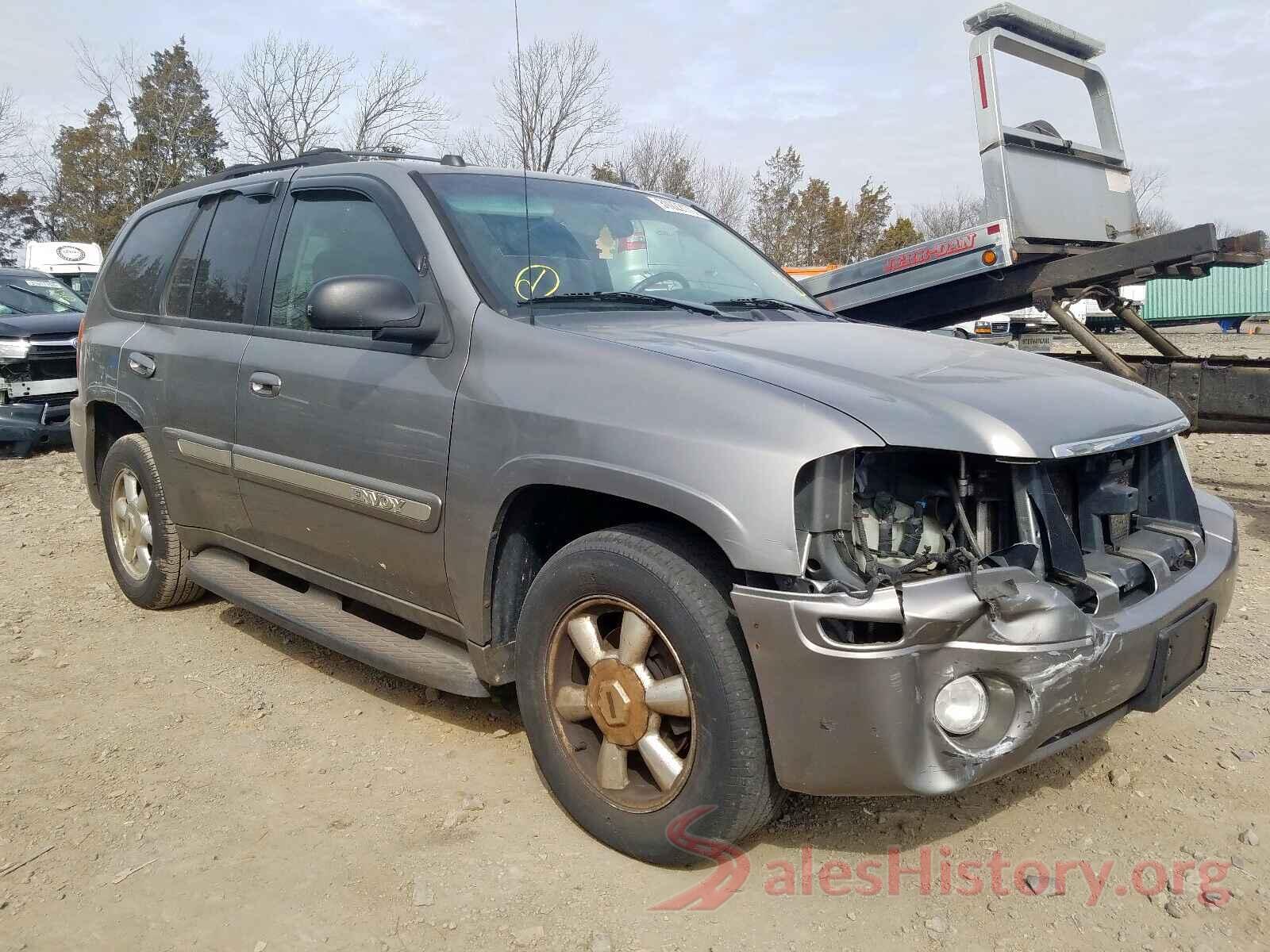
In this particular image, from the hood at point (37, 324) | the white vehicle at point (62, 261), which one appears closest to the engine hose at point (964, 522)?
the hood at point (37, 324)

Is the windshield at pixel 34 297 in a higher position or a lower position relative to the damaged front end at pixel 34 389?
higher

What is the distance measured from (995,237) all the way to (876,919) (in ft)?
13.3

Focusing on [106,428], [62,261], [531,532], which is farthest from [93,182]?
[531,532]

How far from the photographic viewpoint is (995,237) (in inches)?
213

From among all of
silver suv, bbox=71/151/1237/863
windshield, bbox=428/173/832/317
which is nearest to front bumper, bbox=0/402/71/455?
silver suv, bbox=71/151/1237/863

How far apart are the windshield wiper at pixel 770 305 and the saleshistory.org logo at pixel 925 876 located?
1761 millimetres

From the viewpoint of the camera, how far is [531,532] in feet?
9.46

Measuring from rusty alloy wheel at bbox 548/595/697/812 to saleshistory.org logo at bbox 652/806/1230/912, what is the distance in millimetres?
167

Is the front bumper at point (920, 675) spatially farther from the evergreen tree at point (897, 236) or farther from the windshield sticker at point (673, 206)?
the evergreen tree at point (897, 236)

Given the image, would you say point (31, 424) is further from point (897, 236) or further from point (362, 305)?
point (897, 236)

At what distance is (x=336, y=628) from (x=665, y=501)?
64.0 inches

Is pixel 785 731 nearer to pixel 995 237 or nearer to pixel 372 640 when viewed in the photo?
pixel 372 640

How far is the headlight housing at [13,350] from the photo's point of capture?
29.6 ft

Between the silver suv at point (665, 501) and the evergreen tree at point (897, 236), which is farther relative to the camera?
the evergreen tree at point (897, 236)
